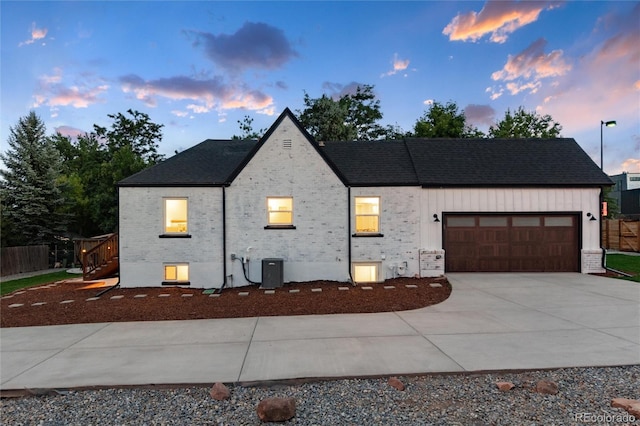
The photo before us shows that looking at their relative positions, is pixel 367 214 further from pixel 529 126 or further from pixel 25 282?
pixel 529 126

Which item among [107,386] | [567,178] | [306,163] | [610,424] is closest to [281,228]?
[306,163]

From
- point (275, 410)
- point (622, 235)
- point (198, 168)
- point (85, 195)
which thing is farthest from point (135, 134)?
point (622, 235)

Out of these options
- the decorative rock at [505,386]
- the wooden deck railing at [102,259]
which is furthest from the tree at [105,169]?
the decorative rock at [505,386]

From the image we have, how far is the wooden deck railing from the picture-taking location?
1354cm

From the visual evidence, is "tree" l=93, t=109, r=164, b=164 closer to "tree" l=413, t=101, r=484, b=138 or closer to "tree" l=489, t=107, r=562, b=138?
"tree" l=413, t=101, r=484, b=138

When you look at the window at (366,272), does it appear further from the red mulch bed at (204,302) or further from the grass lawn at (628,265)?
the grass lawn at (628,265)

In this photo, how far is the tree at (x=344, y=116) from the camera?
2725cm

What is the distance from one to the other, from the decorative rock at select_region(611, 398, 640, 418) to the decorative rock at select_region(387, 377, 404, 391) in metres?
2.49

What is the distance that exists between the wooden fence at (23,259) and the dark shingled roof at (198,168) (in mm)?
11059

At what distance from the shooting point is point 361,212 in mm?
12688

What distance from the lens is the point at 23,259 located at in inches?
704

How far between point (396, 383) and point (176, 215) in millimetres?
10488

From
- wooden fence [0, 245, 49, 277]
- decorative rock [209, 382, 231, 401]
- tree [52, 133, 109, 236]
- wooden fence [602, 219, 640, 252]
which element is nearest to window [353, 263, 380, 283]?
decorative rock [209, 382, 231, 401]

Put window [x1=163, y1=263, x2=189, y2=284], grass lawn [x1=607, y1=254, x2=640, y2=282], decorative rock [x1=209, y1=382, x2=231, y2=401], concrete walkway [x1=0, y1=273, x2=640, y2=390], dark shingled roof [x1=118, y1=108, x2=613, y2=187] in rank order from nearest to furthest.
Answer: decorative rock [x1=209, y1=382, x2=231, y2=401]
concrete walkway [x1=0, y1=273, x2=640, y2=390]
window [x1=163, y1=263, x2=189, y2=284]
dark shingled roof [x1=118, y1=108, x2=613, y2=187]
grass lawn [x1=607, y1=254, x2=640, y2=282]
